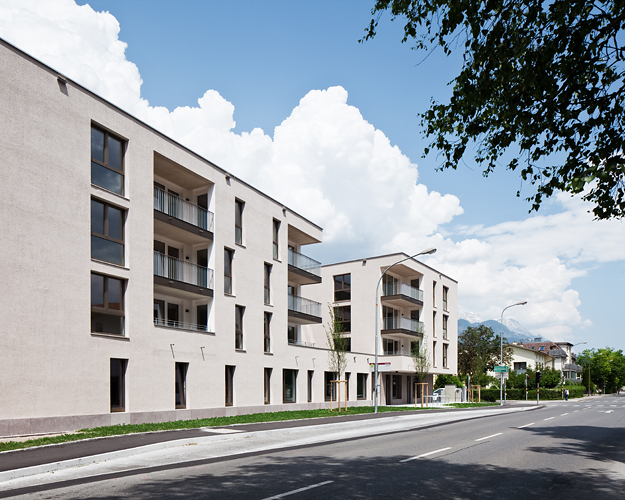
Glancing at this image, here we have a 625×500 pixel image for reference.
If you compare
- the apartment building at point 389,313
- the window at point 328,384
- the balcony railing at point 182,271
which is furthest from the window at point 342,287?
the balcony railing at point 182,271

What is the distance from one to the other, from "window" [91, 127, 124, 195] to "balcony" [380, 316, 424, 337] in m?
30.8

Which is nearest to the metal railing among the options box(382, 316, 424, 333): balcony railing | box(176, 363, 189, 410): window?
box(176, 363, 189, 410): window

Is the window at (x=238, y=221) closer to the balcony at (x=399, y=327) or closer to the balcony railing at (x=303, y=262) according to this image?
the balcony railing at (x=303, y=262)

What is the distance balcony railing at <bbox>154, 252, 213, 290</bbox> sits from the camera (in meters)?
24.0

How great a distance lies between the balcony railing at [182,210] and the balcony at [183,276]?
1.97 meters

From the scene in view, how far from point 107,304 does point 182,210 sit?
23.0ft

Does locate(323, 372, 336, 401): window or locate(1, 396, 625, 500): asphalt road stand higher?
locate(1, 396, 625, 500): asphalt road

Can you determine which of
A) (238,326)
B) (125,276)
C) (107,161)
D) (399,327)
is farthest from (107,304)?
(399,327)

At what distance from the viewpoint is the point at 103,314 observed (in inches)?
789

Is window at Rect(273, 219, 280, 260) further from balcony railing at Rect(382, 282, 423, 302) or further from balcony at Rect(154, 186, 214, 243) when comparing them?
balcony railing at Rect(382, 282, 423, 302)

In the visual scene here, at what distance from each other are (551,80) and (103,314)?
17.0 metres

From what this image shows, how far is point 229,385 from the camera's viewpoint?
27469 millimetres

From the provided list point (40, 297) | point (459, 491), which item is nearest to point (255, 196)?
point (40, 297)

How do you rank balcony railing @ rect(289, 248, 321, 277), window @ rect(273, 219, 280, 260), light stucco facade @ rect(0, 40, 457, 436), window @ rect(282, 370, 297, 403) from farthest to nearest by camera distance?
balcony railing @ rect(289, 248, 321, 277), window @ rect(273, 219, 280, 260), window @ rect(282, 370, 297, 403), light stucco facade @ rect(0, 40, 457, 436)
